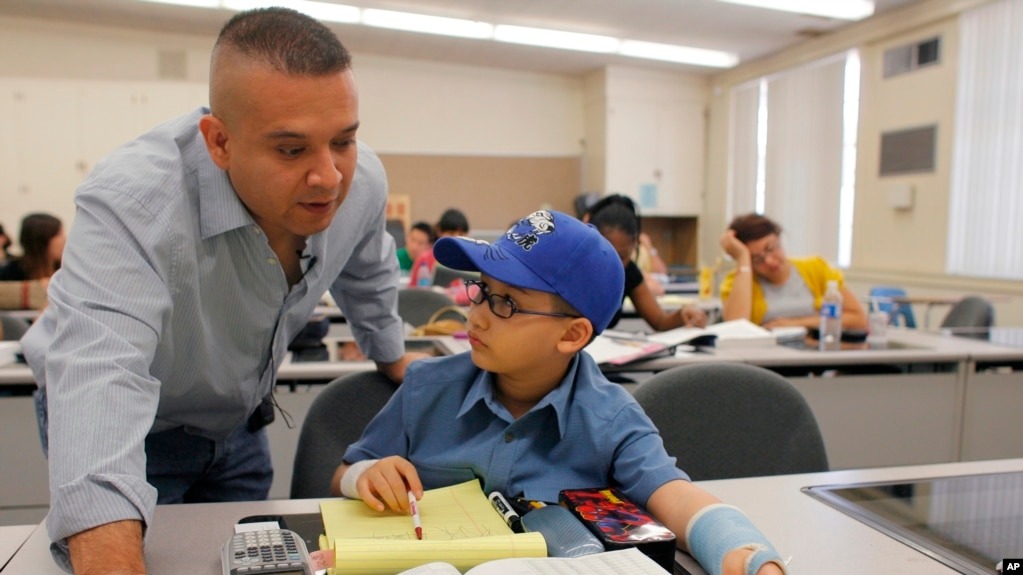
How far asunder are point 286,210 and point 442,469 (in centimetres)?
46

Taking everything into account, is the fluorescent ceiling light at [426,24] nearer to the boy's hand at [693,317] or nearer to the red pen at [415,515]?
the boy's hand at [693,317]

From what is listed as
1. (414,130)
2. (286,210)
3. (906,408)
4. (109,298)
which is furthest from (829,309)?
(414,130)

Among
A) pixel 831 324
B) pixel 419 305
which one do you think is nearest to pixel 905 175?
pixel 831 324

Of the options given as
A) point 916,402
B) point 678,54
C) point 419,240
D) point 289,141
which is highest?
point 678,54

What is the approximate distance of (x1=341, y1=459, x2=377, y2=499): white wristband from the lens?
1068 mm

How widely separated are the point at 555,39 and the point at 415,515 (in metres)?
6.76

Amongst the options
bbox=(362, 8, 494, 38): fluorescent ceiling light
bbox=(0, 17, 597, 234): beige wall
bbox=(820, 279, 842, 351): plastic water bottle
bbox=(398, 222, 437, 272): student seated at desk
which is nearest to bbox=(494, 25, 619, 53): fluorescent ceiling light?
bbox=(362, 8, 494, 38): fluorescent ceiling light

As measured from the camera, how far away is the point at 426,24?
685 cm

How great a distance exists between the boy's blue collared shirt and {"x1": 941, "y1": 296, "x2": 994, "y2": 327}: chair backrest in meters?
3.20

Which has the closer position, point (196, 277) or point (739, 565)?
point (739, 565)

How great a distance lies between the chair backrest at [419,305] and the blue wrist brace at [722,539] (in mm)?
2612

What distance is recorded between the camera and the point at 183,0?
6.30 m

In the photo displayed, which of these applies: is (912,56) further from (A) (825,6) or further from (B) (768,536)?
(B) (768,536)

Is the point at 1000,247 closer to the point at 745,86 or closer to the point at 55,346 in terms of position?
the point at 745,86
